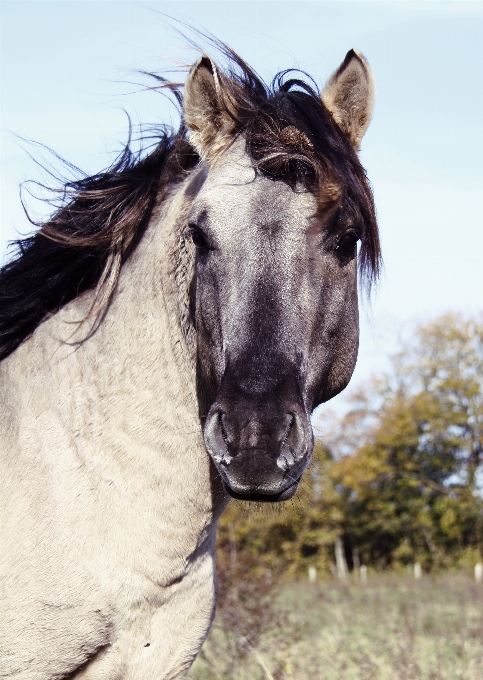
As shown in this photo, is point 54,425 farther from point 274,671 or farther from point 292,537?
point 292,537

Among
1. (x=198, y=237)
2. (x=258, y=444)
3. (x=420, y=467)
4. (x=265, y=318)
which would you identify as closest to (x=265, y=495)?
(x=258, y=444)

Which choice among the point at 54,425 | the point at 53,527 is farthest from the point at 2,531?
the point at 54,425

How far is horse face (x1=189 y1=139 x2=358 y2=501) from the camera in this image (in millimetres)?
2566

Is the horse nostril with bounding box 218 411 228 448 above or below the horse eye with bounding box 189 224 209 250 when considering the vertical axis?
below

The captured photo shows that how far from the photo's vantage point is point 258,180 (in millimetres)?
3111

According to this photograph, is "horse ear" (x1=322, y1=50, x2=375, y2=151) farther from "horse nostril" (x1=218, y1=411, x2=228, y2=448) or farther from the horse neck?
"horse nostril" (x1=218, y1=411, x2=228, y2=448)

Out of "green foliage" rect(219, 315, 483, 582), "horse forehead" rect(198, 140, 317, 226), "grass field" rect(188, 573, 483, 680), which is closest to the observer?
"horse forehead" rect(198, 140, 317, 226)

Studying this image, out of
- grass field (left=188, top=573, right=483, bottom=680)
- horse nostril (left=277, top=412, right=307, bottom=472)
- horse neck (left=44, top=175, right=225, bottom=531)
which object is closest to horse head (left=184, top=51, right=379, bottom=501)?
horse nostril (left=277, top=412, right=307, bottom=472)

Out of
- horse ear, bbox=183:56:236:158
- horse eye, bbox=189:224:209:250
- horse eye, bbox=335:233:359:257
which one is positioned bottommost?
horse eye, bbox=335:233:359:257

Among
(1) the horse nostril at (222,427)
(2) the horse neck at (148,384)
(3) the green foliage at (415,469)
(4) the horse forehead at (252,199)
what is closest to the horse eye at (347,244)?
(4) the horse forehead at (252,199)

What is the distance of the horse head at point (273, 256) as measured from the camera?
260cm

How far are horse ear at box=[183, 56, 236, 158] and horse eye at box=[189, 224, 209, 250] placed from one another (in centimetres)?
47

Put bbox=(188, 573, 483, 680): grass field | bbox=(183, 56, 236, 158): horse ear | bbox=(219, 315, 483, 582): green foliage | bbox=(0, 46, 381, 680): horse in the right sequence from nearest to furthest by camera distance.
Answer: bbox=(0, 46, 381, 680): horse, bbox=(183, 56, 236, 158): horse ear, bbox=(188, 573, 483, 680): grass field, bbox=(219, 315, 483, 582): green foliage

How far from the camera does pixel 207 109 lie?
3.38 m
